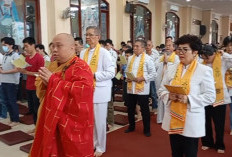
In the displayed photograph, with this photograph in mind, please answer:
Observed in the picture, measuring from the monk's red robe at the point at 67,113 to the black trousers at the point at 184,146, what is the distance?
2.69 feet

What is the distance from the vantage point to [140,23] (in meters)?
11.3

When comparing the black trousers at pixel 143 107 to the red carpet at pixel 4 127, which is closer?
the black trousers at pixel 143 107

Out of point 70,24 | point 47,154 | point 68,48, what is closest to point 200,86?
point 68,48

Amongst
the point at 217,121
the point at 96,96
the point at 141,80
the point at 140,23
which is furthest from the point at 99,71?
the point at 140,23

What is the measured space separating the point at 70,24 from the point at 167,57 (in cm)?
440

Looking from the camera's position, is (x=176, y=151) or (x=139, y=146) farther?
(x=139, y=146)

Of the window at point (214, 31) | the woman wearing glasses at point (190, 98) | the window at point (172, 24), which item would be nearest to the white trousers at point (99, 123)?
the woman wearing glasses at point (190, 98)

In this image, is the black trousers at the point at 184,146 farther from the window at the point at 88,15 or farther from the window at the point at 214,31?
the window at the point at 214,31

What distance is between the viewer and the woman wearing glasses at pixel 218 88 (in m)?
3.23

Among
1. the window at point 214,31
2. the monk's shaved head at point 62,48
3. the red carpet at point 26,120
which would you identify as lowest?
the red carpet at point 26,120

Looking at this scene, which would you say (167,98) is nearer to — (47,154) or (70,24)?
(47,154)

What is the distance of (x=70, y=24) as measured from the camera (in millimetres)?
7871

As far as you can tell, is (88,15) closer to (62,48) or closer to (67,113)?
(62,48)

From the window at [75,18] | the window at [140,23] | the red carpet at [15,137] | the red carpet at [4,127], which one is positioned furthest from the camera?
the window at [140,23]
